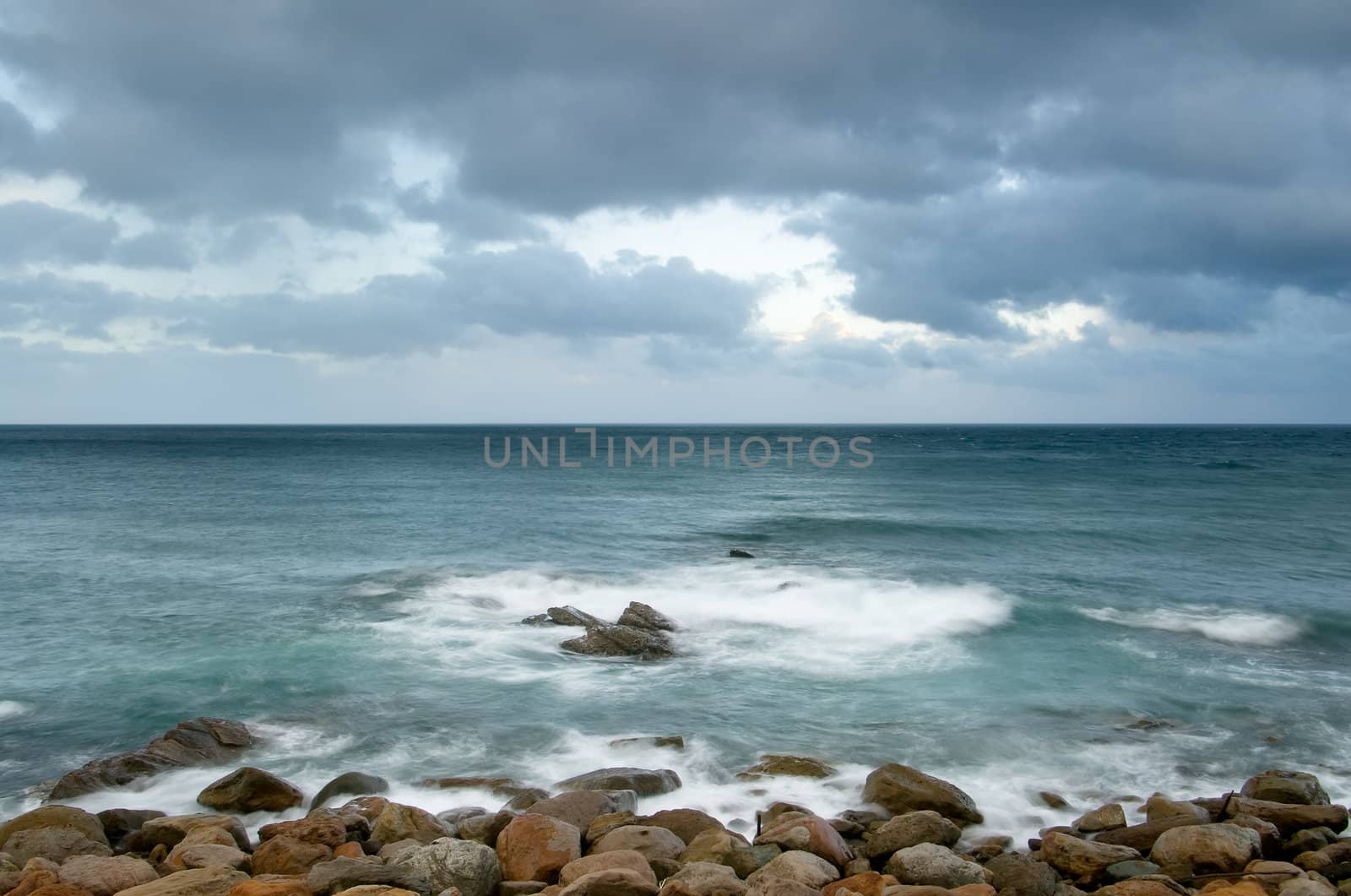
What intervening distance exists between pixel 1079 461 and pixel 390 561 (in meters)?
76.9

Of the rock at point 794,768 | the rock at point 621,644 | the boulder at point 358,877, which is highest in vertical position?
the boulder at point 358,877

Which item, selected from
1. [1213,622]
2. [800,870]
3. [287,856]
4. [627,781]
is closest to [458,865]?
[287,856]

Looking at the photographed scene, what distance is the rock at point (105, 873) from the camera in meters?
8.88

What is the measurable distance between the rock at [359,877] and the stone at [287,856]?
693 millimetres

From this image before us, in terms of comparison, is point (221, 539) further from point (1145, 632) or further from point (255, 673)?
point (1145, 632)

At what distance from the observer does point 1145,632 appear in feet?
69.6

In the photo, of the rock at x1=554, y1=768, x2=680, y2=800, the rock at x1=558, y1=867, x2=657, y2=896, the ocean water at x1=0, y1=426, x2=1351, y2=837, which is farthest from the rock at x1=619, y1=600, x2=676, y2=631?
the rock at x1=558, y1=867, x2=657, y2=896

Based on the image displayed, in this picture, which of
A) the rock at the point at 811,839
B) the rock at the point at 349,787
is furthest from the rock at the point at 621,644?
the rock at the point at 811,839

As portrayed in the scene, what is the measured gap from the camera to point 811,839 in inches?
391

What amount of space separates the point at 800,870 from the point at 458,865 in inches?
141

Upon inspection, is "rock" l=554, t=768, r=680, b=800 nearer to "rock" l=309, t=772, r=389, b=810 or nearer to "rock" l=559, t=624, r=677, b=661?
"rock" l=309, t=772, r=389, b=810

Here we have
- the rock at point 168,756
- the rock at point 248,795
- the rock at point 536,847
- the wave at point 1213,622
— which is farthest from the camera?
the wave at point 1213,622

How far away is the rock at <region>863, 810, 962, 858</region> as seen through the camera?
404 inches

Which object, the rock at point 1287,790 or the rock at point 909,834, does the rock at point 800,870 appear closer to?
the rock at point 909,834
